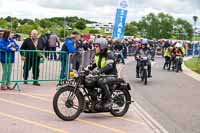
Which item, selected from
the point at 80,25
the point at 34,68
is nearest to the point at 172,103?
the point at 34,68

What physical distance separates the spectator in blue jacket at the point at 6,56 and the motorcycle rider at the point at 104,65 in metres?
3.91

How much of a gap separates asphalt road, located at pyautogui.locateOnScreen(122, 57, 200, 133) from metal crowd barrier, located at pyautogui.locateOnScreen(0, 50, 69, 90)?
250 cm

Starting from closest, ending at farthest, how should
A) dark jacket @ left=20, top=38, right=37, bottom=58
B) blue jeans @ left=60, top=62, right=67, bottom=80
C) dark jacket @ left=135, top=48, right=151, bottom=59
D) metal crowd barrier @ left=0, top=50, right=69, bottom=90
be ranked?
1. metal crowd barrier @ left=0, top=50, right=69, bottom=90
2. dark jacket @ left=20, top=38, right=37, bottom=58
3. blue jeans @ left=60, top=62, right=67, bottom=80
4. dark jacket @ left=135, top=48, right=151, bottom=59

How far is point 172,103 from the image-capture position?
43.3 feet

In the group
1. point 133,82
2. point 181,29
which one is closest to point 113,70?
point 133,82

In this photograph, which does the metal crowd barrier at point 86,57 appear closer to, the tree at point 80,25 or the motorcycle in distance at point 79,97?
the motorcycle in distance at point 79,97

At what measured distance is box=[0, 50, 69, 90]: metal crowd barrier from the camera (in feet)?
44.1

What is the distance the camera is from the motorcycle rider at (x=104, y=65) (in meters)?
9.88

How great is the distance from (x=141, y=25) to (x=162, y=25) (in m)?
6.08

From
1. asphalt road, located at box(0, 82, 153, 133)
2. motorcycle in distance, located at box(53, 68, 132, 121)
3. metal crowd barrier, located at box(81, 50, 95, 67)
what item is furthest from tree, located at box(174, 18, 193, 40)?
motorcycle in distance, located at box(53, 68, 132, 121)

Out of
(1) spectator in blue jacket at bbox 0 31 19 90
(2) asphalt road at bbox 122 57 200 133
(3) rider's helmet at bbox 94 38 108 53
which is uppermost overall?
(3) rider's helmet at bbox 94 38 108 53

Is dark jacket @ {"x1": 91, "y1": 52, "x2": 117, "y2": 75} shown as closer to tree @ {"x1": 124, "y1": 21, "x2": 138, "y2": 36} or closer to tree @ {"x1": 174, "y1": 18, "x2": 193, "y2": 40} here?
tree @ {"x1": 124, "y1": 21, "x2": 138, "y2": 36}

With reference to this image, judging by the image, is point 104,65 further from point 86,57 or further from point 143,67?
point 86,57

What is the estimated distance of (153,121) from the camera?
10.1 metres
